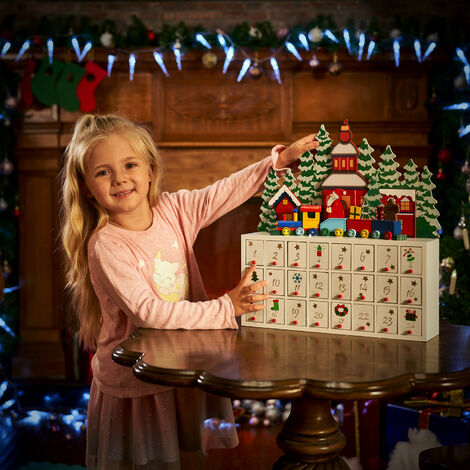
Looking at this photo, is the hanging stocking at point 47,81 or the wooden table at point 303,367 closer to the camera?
the wooden table at point 303,367

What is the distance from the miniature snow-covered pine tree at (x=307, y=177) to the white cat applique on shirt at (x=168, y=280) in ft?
1.42

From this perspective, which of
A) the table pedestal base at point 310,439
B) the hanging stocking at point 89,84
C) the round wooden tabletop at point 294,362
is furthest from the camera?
the hanging stocking at point 89,84

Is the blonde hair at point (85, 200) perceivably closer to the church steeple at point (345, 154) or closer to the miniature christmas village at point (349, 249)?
the miniature christmas village at point (349, 249)

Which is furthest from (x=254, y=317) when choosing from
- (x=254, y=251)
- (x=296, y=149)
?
(x=296, y=149)

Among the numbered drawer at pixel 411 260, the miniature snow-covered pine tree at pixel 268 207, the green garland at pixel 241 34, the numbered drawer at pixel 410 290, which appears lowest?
the numbered drawer at pixel 410 290

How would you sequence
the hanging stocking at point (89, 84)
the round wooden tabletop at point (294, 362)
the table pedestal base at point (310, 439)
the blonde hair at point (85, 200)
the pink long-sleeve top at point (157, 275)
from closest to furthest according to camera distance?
the round wooden tabletop at point (294, 362), the table pedestal base at point (310, 439), the pink long-sleeve top at point (157, 275), the blonde hair at point (85, 200), the hanging stocking at point (89, 84)

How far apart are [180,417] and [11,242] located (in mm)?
3091

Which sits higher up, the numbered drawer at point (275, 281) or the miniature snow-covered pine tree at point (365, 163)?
the miniature snow-covered pine tree at point (365, 163)

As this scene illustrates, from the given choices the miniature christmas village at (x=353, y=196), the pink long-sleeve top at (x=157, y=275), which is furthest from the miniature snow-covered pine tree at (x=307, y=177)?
the pink long-sleeve top at (x=157, y=275)

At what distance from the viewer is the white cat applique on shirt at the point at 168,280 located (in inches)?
77.5

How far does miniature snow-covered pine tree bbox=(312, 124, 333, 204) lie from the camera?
6.29 ft

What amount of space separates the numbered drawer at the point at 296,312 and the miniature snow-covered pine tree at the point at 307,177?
297mm

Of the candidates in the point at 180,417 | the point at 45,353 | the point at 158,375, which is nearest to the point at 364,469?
the point at 180,417

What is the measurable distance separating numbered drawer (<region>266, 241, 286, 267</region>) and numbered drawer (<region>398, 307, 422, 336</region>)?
0.34 metres
